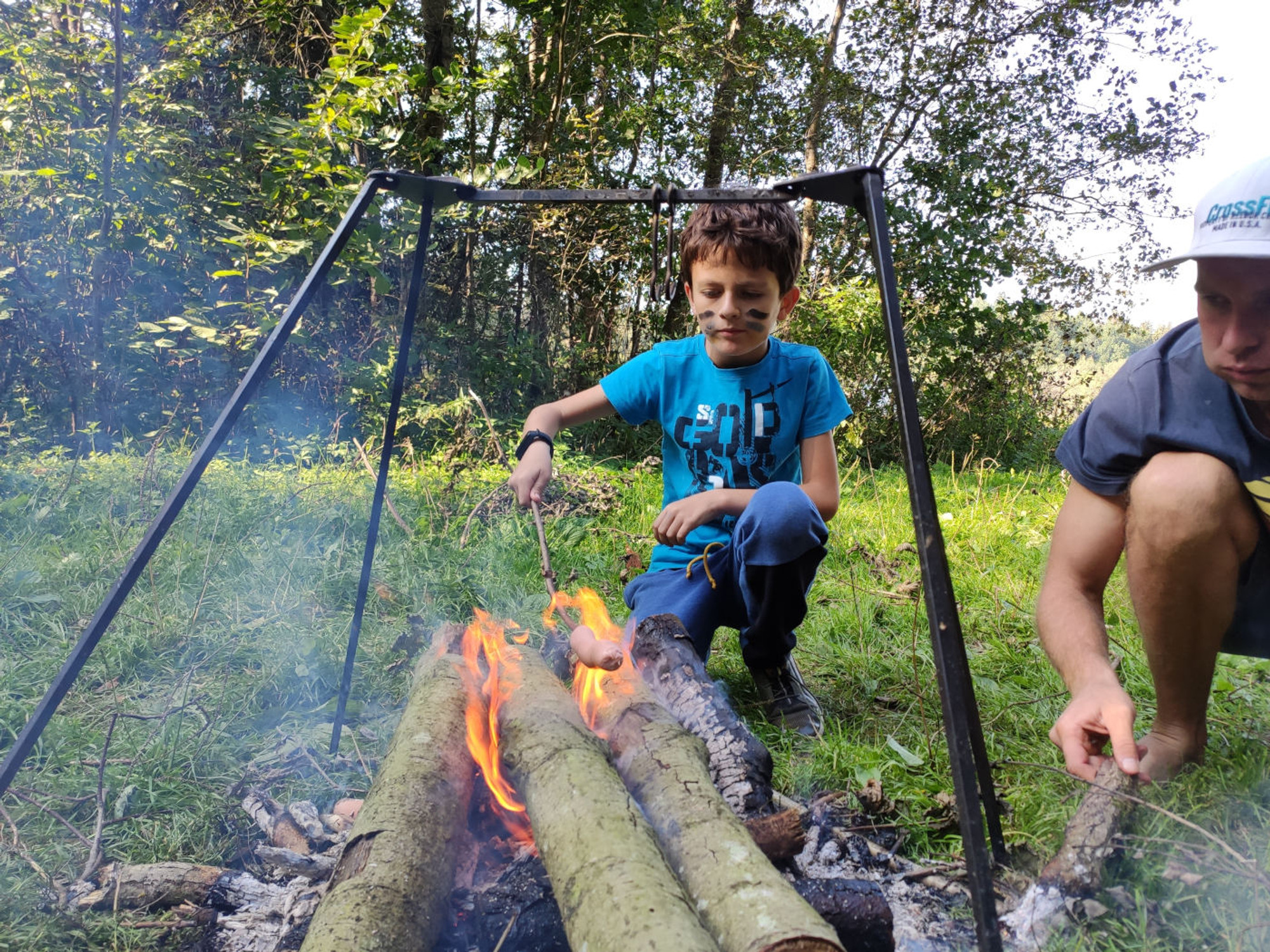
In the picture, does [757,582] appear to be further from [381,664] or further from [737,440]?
[381,664]

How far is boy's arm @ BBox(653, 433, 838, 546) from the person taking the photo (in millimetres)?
2094

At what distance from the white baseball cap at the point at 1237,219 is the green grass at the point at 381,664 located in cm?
101

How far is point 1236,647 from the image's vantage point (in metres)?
1.84

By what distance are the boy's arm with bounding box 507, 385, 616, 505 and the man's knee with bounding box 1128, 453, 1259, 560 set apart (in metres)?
1.40

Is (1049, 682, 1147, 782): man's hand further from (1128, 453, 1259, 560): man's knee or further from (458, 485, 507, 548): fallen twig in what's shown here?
(458, 485, 507, 548): fallen twig

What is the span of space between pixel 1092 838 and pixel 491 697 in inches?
53.0

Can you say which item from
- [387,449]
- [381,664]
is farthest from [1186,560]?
[381,664]

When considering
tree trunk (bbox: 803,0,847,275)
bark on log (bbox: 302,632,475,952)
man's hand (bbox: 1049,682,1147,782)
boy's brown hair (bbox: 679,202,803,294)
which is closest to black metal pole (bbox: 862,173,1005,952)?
man's hand (bbox: 1049,682,1147,782)

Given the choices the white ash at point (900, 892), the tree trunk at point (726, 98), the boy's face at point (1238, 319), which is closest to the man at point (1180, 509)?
the boy's face at point (1238, 319)

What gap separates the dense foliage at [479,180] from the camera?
4863 mm

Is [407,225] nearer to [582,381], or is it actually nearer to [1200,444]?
[582,381]

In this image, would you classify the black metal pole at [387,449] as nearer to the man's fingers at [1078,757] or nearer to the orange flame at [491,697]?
the orange flame at [491,697]

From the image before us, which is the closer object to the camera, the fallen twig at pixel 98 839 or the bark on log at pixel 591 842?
the bark on log at pixel 591 842

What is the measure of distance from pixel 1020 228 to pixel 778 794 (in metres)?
8.16
